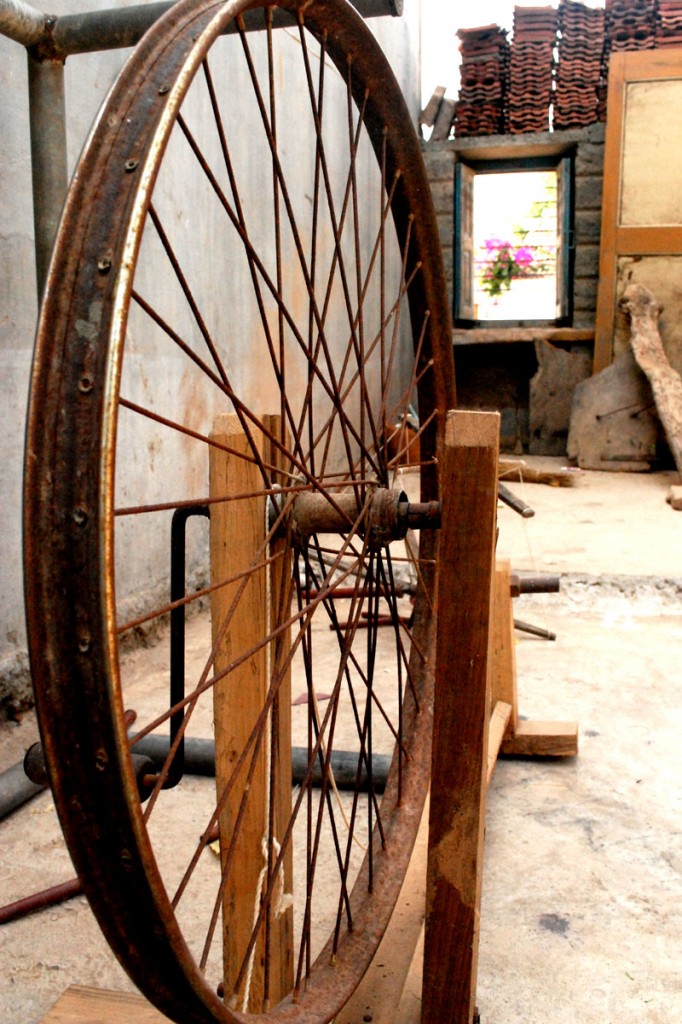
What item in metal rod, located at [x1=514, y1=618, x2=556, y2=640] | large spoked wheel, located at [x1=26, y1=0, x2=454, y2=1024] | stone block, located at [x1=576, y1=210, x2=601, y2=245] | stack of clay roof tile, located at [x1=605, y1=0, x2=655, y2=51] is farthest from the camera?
stone block, located at [x1=576, y1=210, x2=601, y2=245]

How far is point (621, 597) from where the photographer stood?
383 centimetres

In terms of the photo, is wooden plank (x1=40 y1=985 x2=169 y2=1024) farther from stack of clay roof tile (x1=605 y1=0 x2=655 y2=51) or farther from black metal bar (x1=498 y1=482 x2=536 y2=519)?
stack of clay roof tile (x1=605 y1=0 x2=655 y2=51)

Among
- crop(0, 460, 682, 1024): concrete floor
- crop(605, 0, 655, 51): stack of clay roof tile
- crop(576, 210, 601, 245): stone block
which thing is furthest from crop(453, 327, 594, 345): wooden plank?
crop(0, 460, 682, 1024): concrete floor

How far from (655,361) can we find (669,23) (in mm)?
2946

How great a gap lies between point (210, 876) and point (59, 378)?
4.75 feet

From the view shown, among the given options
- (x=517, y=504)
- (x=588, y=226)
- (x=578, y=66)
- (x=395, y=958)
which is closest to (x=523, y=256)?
(x=588, y=226)

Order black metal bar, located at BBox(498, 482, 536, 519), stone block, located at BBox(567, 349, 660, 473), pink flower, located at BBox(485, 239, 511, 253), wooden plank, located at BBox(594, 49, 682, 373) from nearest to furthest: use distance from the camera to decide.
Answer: black metal bar, located at BBox(498, 482, 536, 519) < stone block, located at BBox(567, 349, 660, 473) < wooden plank, located at BBox(594, 49, 682, 373) < pink flower, located at BBox(485, 239, 511, 253)

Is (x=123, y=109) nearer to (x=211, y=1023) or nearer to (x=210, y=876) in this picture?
(x=211, y=1023)

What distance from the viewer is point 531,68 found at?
8.23 m

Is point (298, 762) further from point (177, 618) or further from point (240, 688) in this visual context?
point (177, 618)

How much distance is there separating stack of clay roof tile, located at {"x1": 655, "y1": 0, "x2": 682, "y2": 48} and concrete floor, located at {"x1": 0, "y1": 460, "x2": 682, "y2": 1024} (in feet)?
20.7

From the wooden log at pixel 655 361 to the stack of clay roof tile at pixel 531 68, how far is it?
1774 mm

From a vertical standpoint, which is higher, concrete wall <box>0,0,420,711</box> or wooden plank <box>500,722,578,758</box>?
concrete wall <box>0,0,420,711</box>

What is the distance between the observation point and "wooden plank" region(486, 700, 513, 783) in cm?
209
